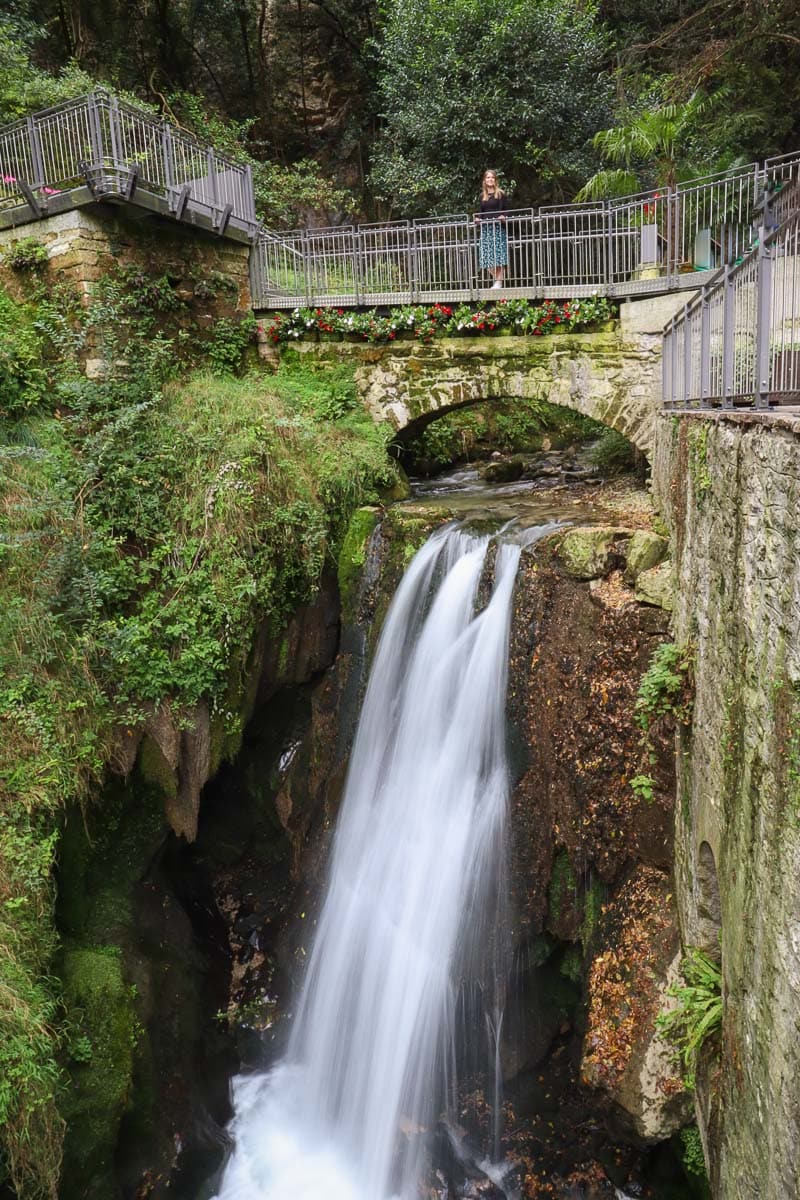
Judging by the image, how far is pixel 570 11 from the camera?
14.4m

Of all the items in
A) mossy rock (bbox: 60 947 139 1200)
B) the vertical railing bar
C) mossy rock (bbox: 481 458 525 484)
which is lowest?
mossy rock (bbox: 60 947 139 1200)

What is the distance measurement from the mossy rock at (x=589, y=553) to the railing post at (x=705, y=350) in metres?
1.37

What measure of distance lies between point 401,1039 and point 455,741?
2.59 meters

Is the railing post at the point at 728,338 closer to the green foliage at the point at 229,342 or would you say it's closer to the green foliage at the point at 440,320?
the green foliage at the point at 440,320

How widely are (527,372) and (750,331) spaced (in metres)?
5.28

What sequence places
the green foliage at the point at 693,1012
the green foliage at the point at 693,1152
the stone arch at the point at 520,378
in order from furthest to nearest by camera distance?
the stone arch at the point at 520,378 → the green foliage at the point at 693,1152 → the green foliage at the point at 693,1012

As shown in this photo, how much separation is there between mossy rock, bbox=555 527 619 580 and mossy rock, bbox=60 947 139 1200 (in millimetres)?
5383

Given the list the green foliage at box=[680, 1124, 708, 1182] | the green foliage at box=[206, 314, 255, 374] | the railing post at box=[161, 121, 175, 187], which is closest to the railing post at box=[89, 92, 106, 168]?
the railing post at box=[161, 121, 175, 187]

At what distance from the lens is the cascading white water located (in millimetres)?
6582

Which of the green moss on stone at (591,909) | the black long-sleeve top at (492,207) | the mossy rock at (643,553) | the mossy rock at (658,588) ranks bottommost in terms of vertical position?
the green moss on stone at (591,909)

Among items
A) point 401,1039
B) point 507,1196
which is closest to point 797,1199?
point 507,1196

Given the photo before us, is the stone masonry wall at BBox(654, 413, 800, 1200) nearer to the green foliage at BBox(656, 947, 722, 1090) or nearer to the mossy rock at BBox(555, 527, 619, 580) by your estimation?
the green foliage at BBox(656, 947, 722, 1090)

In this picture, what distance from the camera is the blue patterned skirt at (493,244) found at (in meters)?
10.3

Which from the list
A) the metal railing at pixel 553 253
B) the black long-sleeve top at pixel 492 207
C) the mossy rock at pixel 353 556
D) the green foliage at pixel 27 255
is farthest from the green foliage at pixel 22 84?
the mossy rock at pixel 353 556
